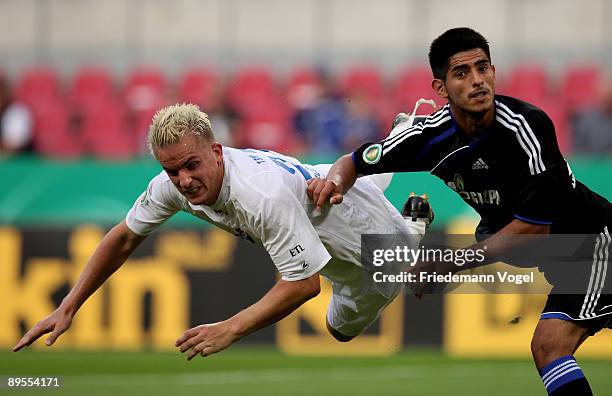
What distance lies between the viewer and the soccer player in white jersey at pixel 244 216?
6098 millimetres

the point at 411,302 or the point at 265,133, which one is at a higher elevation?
the point at 265,133

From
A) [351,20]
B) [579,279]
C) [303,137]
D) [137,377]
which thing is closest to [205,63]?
[351,20]

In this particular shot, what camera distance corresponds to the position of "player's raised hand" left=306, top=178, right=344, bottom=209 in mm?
6629

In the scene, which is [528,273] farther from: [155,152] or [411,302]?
[411,302]

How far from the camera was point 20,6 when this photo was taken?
19859 millimetres

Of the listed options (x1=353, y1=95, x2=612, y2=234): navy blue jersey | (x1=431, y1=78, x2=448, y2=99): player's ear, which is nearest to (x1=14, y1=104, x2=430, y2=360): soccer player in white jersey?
(x1=353, y1=95, x2=612, y2=234): navy blue jersey

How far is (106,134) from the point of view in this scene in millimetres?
17094

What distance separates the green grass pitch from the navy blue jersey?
3.12 m

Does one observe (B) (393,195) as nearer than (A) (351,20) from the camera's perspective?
Yes

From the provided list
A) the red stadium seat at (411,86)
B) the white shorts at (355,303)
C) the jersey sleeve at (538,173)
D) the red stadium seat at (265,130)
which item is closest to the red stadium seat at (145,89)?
the red stadium seat at (265,130)

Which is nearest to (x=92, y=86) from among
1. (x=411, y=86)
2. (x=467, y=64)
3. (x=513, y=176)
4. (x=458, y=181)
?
(x=411, y=86)

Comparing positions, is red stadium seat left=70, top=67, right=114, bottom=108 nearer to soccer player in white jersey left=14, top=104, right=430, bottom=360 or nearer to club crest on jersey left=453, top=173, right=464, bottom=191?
soccer player in white jersey left=14, top=104, right=430, bottom=360

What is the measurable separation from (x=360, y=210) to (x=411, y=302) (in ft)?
17.1

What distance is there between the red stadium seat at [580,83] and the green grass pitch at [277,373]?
6.74 metres
